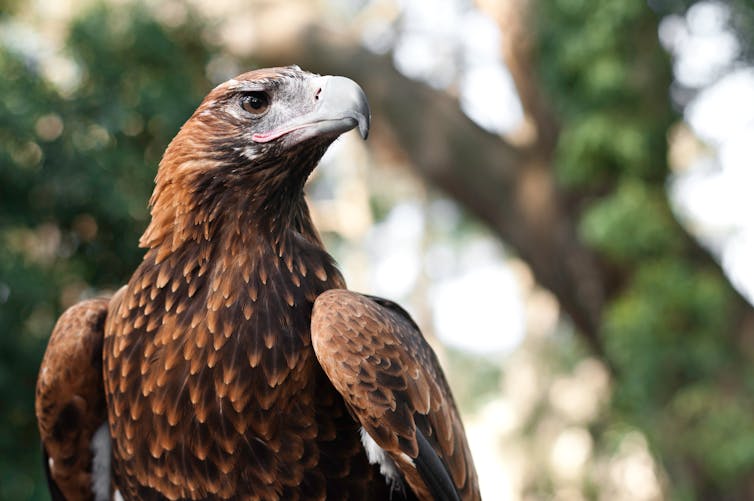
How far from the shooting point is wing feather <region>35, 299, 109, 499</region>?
269 cm

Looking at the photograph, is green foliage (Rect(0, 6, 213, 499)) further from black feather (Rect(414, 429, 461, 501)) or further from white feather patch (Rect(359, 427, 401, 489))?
black feather (Rect(414, 429, 461, 501))

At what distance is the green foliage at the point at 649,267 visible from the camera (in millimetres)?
7762

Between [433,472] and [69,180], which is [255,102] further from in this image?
[69,180]

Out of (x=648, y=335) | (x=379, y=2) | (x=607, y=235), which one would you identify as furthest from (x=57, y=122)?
(x=379, y=2)

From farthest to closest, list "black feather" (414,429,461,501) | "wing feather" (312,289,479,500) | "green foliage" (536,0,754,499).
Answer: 1. "green foliage" (536,0,754,499)
2. "black feather" (414,429,461,501)
3. "wing feather" (312,289,479,500)

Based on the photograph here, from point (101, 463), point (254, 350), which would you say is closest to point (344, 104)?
point (254, 350)

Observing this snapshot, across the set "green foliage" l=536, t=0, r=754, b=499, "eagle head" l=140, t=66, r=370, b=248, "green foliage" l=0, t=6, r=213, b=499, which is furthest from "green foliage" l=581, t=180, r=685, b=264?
"eagle head" l=140, t=66, r=370, b=248

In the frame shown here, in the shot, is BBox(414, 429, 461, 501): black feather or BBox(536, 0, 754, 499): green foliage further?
BBox(536, 0, 754, 499): green foliage

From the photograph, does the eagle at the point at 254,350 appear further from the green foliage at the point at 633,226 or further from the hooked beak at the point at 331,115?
the green foliage at the point at 633,226

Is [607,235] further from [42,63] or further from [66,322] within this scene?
[66,322]

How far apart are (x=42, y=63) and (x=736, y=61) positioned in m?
5.61

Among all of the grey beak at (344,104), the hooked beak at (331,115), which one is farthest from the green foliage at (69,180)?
the grey beak at (344,104)

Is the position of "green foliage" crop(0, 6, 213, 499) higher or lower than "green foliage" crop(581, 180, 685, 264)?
lower

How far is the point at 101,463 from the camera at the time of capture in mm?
2879
